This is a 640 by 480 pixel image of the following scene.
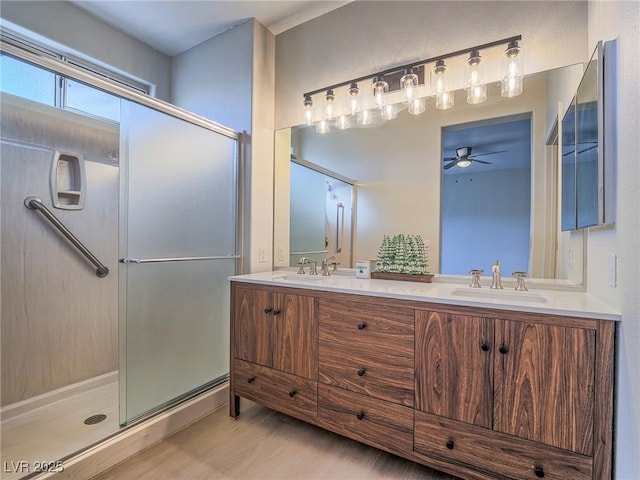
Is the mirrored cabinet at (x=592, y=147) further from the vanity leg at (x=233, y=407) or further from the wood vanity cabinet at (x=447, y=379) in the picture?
the vanity leg at (x=233, y=407)

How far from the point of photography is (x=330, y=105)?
225cm

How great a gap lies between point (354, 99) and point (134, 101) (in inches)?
52.5

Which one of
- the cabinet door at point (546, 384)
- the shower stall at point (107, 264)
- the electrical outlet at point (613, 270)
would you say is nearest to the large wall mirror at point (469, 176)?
the electrical outlet at point (613, 270)

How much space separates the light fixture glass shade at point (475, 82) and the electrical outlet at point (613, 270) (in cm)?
107

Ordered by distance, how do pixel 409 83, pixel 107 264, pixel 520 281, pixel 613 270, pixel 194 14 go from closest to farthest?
pixel 613 270 → pixel 520 281 → pixel 409 83 → pixel 194 14 → pixel 107 264

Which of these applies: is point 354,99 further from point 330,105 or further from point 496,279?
point 496,279

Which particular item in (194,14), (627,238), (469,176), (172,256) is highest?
(194,14)

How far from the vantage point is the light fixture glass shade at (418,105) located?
6.36 feet

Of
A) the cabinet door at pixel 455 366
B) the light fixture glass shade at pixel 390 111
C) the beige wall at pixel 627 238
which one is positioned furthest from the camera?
the light fixture glass shade at pixel 390 111

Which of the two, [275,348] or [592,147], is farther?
[275,348]

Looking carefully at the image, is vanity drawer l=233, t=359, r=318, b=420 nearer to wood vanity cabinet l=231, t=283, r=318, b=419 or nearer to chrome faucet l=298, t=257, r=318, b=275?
wood vanity cabinet l=231, t=283, r=318, b=419

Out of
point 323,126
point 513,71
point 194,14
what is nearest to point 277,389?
point 323,126

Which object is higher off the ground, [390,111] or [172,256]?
[390,111]

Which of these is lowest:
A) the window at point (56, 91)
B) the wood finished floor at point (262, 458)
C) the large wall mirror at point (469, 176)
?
the wood finished floor at point (262, 458)
